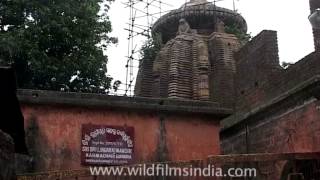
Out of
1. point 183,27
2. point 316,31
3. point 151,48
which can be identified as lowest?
point 316,31

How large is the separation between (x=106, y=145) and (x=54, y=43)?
6.70 metres

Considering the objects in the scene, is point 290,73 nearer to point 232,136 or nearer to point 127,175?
point 232,136

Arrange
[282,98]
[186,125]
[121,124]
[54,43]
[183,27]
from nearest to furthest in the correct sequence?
[282,98]
[121,124]
[186,125]
[54,43]
[183,27]

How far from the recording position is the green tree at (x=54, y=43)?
16438 millimetres

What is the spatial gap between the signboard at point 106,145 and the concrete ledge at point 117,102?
50 centimetres

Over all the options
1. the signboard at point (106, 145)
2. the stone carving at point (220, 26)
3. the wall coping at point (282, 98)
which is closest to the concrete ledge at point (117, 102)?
the signboard at point (106, 145)

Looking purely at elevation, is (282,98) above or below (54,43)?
below

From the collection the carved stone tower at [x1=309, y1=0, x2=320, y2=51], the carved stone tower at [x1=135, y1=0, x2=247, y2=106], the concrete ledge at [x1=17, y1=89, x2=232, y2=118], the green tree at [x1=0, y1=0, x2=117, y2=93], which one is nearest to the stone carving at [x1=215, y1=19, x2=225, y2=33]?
the carved stone tower at [x1=135, y1=0, x2=247, y2=106]

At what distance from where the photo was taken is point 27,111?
435 inches

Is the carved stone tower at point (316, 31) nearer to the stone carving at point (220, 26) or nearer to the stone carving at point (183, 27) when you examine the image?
the stone carving at point (220, 26)

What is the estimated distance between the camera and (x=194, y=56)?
61.5 ft

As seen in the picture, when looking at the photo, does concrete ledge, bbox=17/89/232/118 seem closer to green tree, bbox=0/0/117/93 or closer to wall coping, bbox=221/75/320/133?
wall coping, bbox=221/75/320/133

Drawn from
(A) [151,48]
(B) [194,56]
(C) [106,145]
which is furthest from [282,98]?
(A) [151,48]

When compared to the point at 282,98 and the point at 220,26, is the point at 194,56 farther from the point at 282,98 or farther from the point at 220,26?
the point at 282,98
